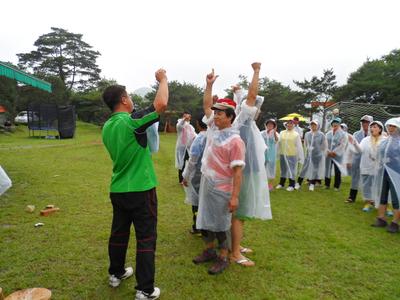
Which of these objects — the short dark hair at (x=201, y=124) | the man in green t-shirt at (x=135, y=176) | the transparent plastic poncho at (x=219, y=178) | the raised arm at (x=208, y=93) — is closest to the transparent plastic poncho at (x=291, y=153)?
the short dark hair at (x=201, y=124)

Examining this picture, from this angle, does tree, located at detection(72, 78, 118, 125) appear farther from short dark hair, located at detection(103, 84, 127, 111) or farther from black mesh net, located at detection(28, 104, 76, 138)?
short dark hair, located at detection(103, 84, 127, 111)

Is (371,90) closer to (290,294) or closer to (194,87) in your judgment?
(194,87)

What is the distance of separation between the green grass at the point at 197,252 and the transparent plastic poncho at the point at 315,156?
1.42m

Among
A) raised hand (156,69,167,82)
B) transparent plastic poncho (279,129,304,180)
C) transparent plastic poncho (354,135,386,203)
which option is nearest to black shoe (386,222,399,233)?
transparent plastic poncho (354,135,386,203)

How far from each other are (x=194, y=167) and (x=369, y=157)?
3.68 metres

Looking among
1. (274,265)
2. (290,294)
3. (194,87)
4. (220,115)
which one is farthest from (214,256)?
(194,87)

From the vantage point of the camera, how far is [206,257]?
3.65 meters

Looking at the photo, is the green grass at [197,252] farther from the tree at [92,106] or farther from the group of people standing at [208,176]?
the tree at [92,106]

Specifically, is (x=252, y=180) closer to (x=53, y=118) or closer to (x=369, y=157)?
(x=369, y=157)

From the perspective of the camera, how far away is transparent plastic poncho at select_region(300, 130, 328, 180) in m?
8.07

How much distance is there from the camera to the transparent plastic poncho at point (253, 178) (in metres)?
3.51

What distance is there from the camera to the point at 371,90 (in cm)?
2673

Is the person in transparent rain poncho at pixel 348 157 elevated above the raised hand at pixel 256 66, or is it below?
below

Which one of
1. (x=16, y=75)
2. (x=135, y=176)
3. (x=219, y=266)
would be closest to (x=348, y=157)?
(x=219, y=266)
